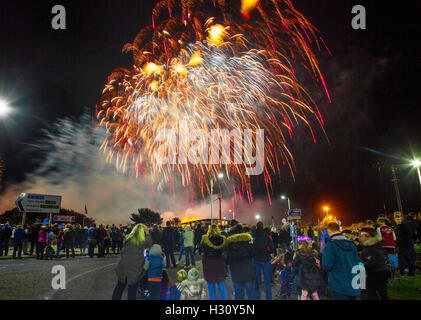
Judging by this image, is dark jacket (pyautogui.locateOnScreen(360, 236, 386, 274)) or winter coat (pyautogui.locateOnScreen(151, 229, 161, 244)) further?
winter coat (pyautogui.locateOnScreen(151, 229, 161, 244))

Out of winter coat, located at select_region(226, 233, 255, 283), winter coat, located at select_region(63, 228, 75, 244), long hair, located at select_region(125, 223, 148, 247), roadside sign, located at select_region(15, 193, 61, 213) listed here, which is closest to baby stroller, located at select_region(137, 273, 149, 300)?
long hair, located at select_region(125, 223, 148, 247)

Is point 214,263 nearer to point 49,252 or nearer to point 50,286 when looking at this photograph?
point 50,286

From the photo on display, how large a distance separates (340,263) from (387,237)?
18.7 ft

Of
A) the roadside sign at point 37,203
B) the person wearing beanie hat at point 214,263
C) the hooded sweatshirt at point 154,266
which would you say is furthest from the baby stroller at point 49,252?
the person wearing beanie hat at point 214,263

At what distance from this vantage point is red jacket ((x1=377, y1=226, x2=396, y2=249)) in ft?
28.9

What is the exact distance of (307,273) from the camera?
5953mm

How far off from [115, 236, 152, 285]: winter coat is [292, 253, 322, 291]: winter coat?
3624mm

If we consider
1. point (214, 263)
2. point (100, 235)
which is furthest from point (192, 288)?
point (100, 235)

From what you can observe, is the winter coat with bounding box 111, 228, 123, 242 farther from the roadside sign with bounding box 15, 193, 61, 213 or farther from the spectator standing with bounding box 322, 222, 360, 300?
the spectator standing with bounding box 322, 222, 360, 300

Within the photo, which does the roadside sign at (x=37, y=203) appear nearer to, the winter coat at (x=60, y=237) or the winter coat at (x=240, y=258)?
the winter coat at (x=60, y=237)

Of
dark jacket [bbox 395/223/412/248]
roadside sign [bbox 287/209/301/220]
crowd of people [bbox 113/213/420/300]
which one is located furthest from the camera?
roadside sign [bbox 287/209/301/220]

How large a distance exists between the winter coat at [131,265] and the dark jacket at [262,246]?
328 centimetres
